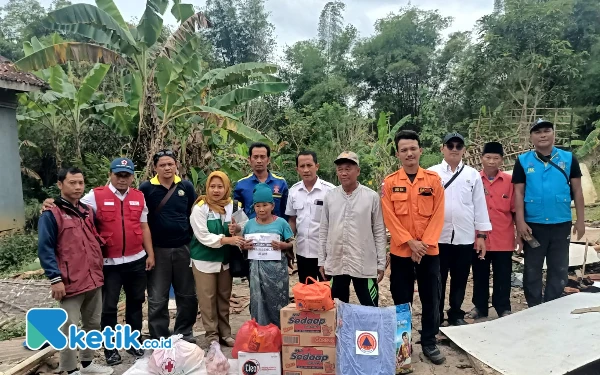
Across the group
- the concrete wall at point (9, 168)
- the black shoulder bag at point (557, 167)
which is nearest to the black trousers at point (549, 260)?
the black shoulder bag at point (557, 167)

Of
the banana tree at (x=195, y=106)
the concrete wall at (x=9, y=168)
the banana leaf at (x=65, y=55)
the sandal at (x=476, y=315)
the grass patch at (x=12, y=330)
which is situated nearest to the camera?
the sandal at (x=476, y=315)

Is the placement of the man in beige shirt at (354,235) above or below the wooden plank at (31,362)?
above

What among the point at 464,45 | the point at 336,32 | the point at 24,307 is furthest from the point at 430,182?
the point at 336,32

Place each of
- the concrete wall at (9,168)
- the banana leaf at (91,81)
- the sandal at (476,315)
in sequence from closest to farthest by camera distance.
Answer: the sandal at (476,315) → the concrete wall at (9,168) → the banana leaf at (91,81)

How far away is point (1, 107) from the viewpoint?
8891 mm

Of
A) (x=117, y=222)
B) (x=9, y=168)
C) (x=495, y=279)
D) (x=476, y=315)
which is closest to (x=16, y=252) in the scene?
(x=9, y=168)

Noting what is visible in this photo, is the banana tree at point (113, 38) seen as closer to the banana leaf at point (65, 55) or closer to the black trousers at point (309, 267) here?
the banana leaf at point (65, 55)

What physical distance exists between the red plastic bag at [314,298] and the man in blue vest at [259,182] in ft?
3.80

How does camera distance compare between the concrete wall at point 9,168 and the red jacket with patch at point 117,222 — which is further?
the concrete wall at point 9,168

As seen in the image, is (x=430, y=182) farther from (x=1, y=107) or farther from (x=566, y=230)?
(x=1, y=107)

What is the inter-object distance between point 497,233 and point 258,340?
262 cm

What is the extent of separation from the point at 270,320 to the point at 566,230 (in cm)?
285

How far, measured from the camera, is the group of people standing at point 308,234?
3.39 meters

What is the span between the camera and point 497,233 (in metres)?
4.27
